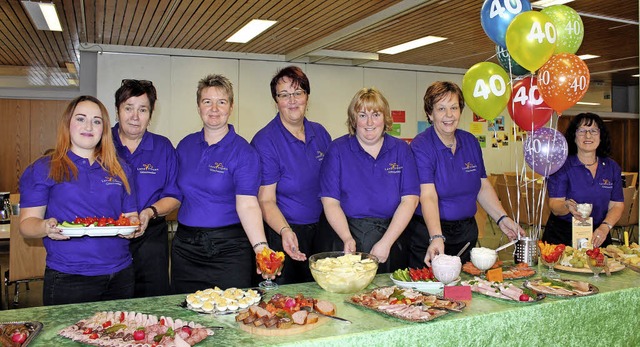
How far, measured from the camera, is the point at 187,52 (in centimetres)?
921

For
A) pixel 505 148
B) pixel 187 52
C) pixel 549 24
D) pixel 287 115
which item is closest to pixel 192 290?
pixel 287 115

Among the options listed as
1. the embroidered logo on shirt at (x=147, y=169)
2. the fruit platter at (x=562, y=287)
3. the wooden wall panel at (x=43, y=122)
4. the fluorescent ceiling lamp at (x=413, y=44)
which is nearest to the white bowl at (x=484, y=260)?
the fruit platter at (x=562, y=287)

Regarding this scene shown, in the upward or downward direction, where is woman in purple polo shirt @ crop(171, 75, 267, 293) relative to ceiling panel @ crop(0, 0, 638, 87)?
downward

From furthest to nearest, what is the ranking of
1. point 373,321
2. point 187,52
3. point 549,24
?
point 187,52
point 549,24
point 373,321

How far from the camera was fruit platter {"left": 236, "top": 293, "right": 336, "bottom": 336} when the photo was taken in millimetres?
1799

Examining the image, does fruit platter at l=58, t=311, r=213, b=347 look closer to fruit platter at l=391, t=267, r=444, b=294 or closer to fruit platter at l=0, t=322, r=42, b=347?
fruit platter at l=0, t=322, r=42, b=347

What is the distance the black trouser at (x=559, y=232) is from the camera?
380 cm

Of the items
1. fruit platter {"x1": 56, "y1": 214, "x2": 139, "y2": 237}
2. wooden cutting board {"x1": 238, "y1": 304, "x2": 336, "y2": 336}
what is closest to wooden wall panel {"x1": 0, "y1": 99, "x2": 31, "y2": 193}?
fruit platter {"x1": 56, "y1": 214, "x2": 139, "y2": 237}

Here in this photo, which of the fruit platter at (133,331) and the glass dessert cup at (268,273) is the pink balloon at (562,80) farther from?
the fruit platter at (133,331)

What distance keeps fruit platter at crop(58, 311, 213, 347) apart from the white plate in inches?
21.3

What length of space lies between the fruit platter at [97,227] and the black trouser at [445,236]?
1549 mm

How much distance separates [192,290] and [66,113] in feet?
3.53

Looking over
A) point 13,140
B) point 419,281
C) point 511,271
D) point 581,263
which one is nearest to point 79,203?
point 419,281

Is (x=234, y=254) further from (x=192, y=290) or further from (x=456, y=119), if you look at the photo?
(x=456, y=119)
